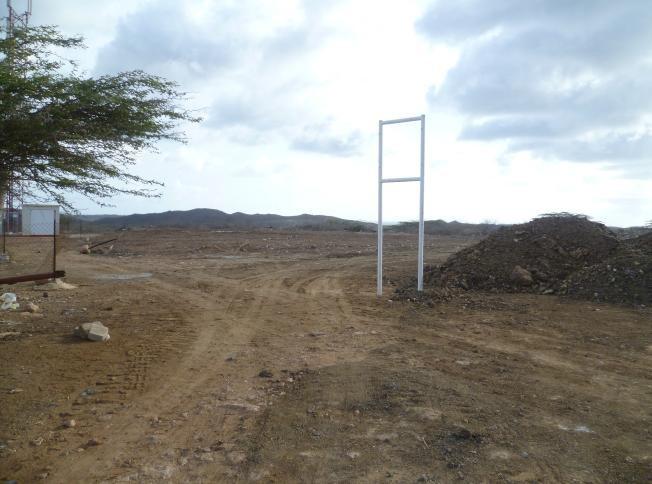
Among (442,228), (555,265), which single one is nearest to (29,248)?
(555,265)

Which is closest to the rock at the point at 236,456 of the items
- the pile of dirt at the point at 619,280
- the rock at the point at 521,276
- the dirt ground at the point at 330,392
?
the dirt ground at the point at 330,392

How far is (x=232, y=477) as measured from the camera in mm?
3658

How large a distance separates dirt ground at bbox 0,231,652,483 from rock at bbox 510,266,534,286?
0.59 m

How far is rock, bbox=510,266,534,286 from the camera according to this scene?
10.8 m

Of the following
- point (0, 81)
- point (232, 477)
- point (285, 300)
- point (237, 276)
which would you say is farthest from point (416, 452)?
point (237, 276)

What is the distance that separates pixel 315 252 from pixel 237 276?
8.66 metres

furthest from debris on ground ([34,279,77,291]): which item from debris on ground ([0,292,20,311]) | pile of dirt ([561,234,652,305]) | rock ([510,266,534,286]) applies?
pile of dirt ([561,234,652,305])

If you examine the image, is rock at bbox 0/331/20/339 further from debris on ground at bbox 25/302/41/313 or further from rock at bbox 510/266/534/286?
rock at bbox 510/266/534/286

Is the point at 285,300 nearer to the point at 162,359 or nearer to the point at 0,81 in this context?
the point at 162,359

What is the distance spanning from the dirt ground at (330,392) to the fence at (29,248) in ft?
4.52

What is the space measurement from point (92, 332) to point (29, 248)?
69.1ft

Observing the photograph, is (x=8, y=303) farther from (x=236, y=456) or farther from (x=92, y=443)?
(x=236, y=456)

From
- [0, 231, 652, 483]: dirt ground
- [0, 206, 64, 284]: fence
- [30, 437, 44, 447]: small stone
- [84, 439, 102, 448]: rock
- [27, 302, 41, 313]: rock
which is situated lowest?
[30, 437, 44, 447]: small stone

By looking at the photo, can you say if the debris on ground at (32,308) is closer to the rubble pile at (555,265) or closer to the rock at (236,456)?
the rock at (236,456)
